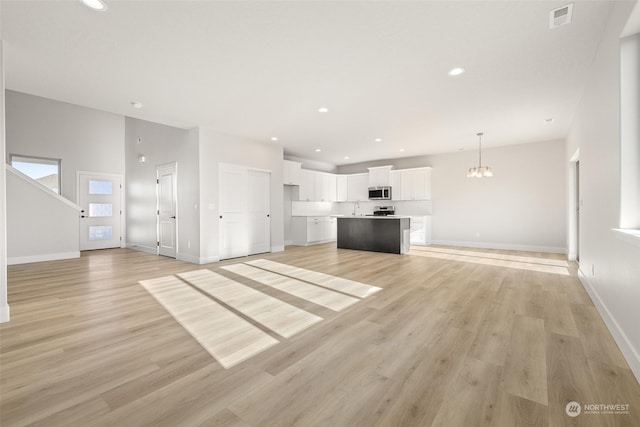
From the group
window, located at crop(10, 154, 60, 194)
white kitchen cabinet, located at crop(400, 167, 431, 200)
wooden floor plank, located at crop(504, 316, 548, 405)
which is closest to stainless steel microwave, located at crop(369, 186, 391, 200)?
white kitchen cabinet, located at crop(400, 167, 431, 200)

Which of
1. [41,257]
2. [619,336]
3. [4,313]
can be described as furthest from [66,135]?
[619,336]

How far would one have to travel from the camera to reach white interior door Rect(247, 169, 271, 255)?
6.78 m

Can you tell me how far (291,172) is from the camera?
28.4 feet

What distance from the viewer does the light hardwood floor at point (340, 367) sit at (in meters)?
1.52

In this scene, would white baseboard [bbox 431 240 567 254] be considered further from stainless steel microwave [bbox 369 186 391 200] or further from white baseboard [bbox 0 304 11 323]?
white baseboard [bbox 0 304 11 323]

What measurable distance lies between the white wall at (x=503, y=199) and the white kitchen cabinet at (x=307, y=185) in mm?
3383

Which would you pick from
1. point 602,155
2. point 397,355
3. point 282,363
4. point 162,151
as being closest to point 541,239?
point 602,155

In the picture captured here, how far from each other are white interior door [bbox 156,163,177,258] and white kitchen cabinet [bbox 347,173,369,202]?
5.96m

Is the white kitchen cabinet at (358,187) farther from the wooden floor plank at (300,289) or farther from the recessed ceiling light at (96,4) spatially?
the recessed ceiling light at (96,4)

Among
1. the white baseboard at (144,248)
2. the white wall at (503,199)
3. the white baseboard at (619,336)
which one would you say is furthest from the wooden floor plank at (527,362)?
the white baseboard at (144,248)

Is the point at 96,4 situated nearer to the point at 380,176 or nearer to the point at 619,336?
the point at 619,336

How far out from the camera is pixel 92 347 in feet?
7.54

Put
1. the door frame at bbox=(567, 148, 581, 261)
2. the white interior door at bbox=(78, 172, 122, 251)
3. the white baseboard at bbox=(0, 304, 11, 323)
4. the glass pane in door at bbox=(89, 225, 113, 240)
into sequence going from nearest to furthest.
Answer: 1. the white baseboard at bbox=(0, 304, 11, 323)
2. the door frame at bbox=(567, 148, 581, 261)
3. the white interior door at bbox=(78, 172, 122, 251)
4. the glass pane in door at bbox=(89, 225, 113, 240)

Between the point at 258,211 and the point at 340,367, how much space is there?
5.41 m
